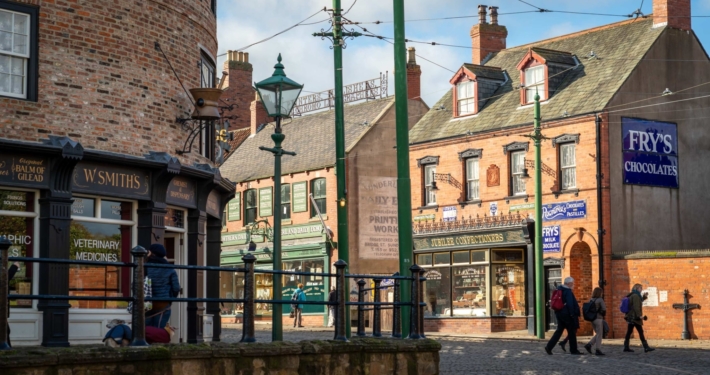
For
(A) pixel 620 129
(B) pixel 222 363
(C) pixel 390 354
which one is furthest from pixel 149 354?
(A) pixel 620 129

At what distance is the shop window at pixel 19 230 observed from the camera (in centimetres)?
1692

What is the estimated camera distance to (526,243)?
1455 inches

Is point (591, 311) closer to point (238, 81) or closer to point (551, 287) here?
point (551, 287)

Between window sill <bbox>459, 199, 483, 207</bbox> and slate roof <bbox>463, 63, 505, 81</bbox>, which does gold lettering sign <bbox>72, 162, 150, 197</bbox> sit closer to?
window sill <bbox>459, 199, 483, 207</bbox>

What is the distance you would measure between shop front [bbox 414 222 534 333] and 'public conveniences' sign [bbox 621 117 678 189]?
3.93m

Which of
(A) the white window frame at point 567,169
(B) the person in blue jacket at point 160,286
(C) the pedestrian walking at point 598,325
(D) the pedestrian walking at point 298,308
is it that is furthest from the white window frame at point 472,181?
(B) the person in blue jacket at point 160,286

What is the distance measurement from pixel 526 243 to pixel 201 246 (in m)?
18.2

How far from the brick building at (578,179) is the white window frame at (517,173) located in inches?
1.9

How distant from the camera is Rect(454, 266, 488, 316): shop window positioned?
3866cm

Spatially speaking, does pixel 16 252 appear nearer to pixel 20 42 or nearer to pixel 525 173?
pixel 20 42

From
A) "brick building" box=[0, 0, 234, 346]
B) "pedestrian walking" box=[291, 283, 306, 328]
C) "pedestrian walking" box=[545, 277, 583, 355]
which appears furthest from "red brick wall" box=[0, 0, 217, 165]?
"pedestrian walking" box=[291, 283, 306, 328]

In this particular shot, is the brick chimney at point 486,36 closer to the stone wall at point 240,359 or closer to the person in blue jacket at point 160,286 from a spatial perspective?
the stone wall at point 240,359

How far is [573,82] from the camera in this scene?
1483 inches

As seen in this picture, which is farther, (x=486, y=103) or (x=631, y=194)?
(x=486, y=103)
